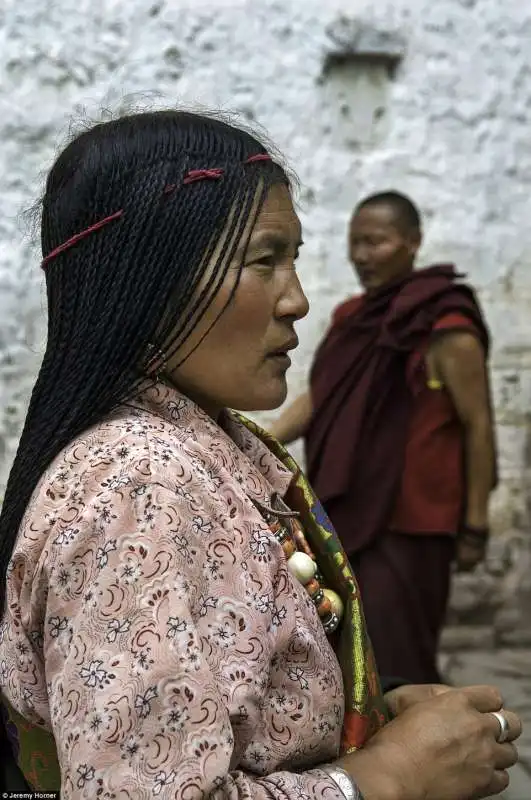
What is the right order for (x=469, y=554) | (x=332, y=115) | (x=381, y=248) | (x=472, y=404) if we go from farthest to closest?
(x=332, y=115) < (x=381, y=248) < (x=469, y=554) < (x=472, y=404)

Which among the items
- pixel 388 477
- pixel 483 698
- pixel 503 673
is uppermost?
pixel 483 698

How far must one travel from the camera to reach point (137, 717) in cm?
102

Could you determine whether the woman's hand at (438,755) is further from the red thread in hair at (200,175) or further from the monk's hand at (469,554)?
the monk's hand at (469,554)

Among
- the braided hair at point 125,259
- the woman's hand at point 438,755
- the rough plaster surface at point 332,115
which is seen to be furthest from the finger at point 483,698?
the rough plaster surface at point 332,115

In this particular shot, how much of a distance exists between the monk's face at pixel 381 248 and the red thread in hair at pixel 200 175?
292cm

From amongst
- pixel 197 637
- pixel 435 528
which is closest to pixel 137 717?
pixel 197 637

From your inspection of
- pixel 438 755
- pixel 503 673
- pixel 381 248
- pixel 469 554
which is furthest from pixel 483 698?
pixel 503 673

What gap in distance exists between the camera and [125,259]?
1264 mm

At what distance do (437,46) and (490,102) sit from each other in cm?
37

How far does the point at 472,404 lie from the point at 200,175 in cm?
259

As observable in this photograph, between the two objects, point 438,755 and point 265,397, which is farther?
point 265,397

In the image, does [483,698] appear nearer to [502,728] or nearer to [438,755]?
[502,728]

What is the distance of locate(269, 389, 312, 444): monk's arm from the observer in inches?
165

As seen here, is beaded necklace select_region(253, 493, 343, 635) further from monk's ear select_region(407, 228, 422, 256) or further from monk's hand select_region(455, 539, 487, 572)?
monk's ear select_region(407, 228, 422, 256)
